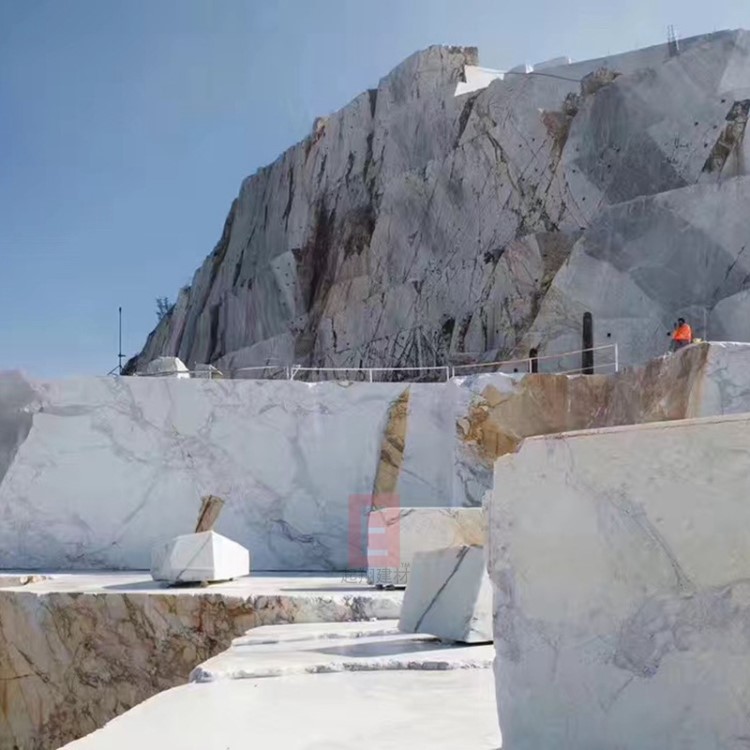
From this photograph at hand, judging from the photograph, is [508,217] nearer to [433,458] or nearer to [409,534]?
[433,458]

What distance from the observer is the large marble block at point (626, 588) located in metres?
2.37

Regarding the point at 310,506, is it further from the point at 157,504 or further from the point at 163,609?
the point at 163,609

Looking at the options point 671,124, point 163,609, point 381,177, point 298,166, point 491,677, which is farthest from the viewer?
point 298,166

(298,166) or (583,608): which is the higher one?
(298,166)

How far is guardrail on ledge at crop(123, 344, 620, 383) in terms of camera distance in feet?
47.6

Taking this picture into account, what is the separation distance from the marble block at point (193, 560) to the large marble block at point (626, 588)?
22.7ft

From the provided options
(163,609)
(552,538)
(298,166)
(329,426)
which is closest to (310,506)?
(329,426)

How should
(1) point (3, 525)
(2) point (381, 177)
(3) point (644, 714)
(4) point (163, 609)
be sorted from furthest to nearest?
(2) point (381, 177), (1) point (3, 525), (4) point (163, 609), (3) point (644, 714)

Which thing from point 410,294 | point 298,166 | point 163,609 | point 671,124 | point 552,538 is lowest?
point 163,609

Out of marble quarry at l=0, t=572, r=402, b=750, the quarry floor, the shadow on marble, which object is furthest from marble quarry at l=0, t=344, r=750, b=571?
the shadow on marble

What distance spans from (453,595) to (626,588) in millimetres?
3488

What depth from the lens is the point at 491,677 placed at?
467cm

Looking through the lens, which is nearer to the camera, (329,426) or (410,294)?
(329,426)

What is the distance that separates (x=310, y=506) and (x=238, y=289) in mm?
22662
